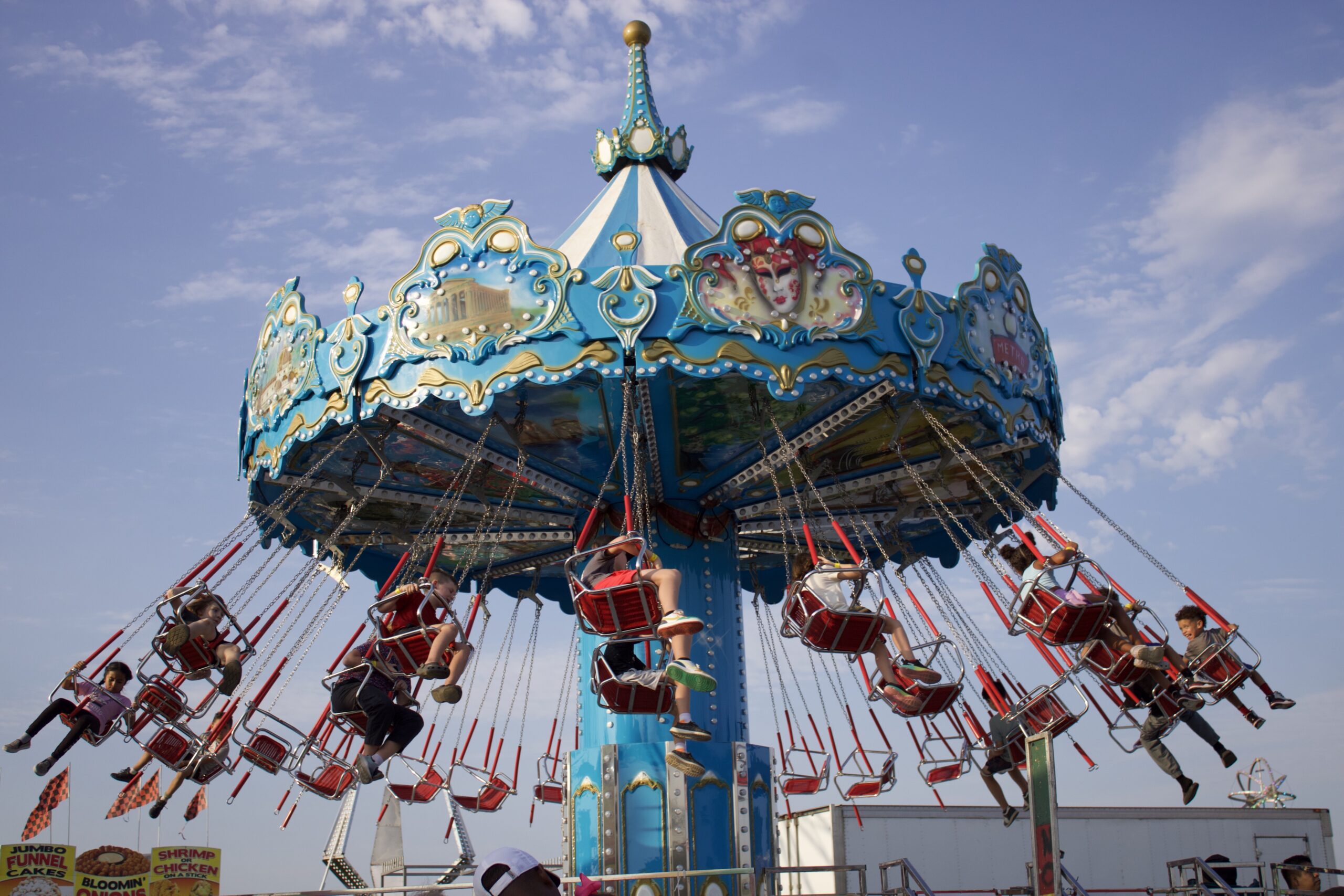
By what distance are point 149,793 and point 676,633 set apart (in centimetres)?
602

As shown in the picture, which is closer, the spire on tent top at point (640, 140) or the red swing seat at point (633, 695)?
the red swing seat at point (633, 695)

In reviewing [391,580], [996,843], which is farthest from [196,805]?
[996,843]

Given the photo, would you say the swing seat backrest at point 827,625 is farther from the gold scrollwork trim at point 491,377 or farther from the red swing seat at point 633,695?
the gold scrollwork trim at point 491,377

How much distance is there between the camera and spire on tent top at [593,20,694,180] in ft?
45.7

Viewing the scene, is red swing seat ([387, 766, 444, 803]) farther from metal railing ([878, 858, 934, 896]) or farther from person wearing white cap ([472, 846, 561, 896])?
person wearing white cap ([472, 846, 561, 896])

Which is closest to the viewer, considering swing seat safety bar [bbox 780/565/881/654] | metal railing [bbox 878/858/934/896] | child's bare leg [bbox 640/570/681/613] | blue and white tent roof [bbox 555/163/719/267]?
child's bare leg [bbox 640/570/681/613]

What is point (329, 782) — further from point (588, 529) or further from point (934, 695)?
point (934, 695)

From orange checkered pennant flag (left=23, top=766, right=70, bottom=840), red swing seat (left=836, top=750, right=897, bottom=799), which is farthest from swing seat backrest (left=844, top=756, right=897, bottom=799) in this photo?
orange checkered pennant flag (left=23, top=766, right=70, bottom=840)

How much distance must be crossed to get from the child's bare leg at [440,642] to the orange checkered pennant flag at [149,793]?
12.8 ft

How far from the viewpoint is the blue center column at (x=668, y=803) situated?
35.2ft

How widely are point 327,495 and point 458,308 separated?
3469mm

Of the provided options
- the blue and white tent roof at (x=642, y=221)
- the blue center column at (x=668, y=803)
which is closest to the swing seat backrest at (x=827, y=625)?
the blue center column at (x=668, y=803)

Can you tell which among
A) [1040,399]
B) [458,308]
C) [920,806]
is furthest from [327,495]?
[920,806]

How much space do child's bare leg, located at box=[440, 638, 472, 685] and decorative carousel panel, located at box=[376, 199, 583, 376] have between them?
2205 mm
